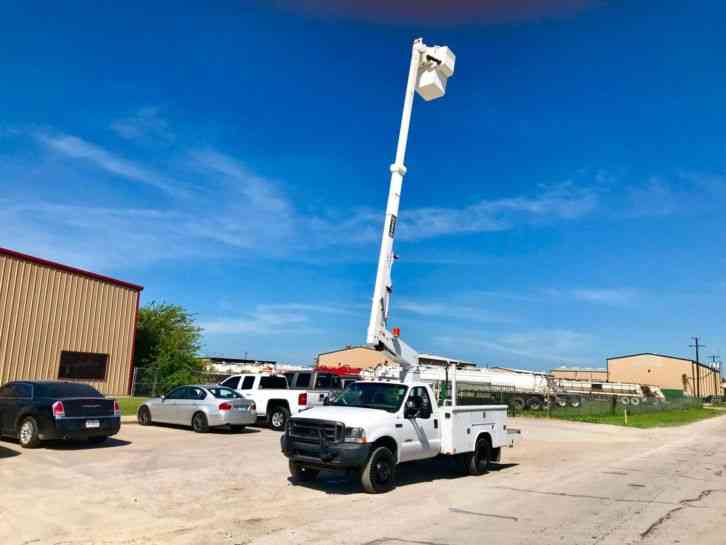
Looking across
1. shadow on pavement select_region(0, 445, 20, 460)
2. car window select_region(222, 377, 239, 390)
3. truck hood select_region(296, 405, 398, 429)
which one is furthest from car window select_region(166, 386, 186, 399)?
Answer: truck hood select_region(296, 405, 398, 429)

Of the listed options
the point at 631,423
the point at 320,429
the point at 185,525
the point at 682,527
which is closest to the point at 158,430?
the point at 320,429

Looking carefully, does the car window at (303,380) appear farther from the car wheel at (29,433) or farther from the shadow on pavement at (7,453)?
the shadow on pavement at (7,453)

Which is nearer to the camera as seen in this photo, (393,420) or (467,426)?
(393,420)

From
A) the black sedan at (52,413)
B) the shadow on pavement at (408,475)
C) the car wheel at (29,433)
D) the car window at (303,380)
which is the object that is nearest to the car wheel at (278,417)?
the car window at (303,380)

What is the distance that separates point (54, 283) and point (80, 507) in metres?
22.3

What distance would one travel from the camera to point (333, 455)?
33.0ft

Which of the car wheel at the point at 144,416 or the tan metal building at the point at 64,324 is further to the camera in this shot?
the tan metal building at the point at 64,324

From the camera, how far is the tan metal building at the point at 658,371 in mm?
93125

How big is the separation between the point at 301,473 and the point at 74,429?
5565 mm

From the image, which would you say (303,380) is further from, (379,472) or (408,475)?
(379,472)

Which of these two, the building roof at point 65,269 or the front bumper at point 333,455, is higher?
the building roof at point 65,269

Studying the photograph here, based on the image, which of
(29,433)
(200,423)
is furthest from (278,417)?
(29,433)

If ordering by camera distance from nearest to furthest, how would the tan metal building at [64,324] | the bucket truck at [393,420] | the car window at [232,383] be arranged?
the bucket truck at [393,420] → the car window at [232,383] → the tan metal building at [64,324]

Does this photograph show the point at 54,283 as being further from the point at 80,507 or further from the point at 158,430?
the point at 80,507
